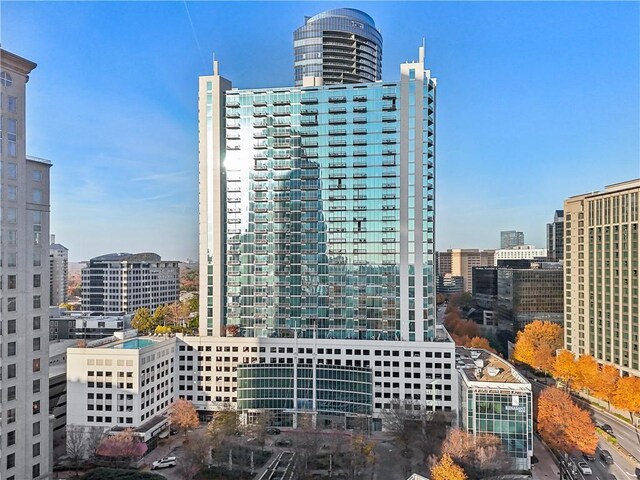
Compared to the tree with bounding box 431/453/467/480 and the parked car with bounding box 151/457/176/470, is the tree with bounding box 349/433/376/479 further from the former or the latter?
the parked car with bounding box 151/457/176/470

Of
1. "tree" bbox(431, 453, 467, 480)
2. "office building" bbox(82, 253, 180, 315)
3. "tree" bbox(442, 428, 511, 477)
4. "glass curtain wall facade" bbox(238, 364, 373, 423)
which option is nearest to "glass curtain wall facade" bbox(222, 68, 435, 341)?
"glass curtain wall facade" bbox(238, 364, 373, 423)

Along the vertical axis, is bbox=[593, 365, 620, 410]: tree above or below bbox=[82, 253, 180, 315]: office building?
below

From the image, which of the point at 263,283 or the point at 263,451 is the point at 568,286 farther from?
the point at 263,451

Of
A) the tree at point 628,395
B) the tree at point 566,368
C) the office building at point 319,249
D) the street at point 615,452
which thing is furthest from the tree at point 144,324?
the tree at point 628,395

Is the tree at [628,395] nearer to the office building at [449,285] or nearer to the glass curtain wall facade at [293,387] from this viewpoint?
the glass curtain wall facade at [293,387]

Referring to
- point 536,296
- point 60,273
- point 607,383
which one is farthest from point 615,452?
point 60,273

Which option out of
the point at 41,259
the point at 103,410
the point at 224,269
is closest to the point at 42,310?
the point at 41,259

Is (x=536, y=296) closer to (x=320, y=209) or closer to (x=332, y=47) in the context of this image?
(x=320, y=209)
